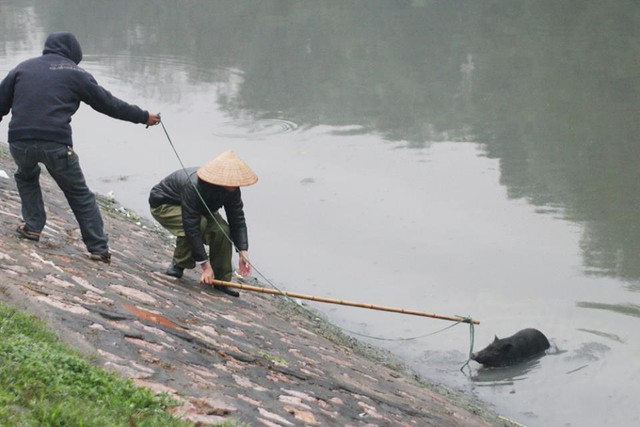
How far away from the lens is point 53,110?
26.5ft

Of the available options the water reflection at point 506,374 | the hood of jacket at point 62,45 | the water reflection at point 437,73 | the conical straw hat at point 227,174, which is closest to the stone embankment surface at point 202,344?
the water reflection at point 506,374

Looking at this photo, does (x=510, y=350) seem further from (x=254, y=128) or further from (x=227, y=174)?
(x=254, y=128)

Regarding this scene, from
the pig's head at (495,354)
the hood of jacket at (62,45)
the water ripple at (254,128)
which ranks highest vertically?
the hood of jacket at (62,45)

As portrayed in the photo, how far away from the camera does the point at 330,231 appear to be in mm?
14711

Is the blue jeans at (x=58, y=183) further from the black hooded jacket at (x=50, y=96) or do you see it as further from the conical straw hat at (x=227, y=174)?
the conical straw hat at (x=227, y=174)

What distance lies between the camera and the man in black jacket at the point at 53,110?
8055 millimetres

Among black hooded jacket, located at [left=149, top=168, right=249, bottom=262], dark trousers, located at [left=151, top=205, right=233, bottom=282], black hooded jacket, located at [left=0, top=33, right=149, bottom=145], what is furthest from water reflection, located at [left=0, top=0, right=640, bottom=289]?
black hooded jacket, located at [left=0, top=33, right=149, bottom=145]

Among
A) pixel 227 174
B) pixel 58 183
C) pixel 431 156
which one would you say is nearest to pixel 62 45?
pixel 58 183

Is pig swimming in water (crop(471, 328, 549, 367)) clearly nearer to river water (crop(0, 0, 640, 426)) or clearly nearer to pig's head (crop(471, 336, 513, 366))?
pig's head (crop(471, 336, 513, 366))

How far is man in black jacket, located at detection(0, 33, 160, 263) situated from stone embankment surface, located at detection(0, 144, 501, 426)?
619mm

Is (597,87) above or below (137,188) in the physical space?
above

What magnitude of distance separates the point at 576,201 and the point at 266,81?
10255mm

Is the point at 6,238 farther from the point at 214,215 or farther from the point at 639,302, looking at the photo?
the point at 639,302

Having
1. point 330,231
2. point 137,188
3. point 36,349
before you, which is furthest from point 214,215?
point 137,188
